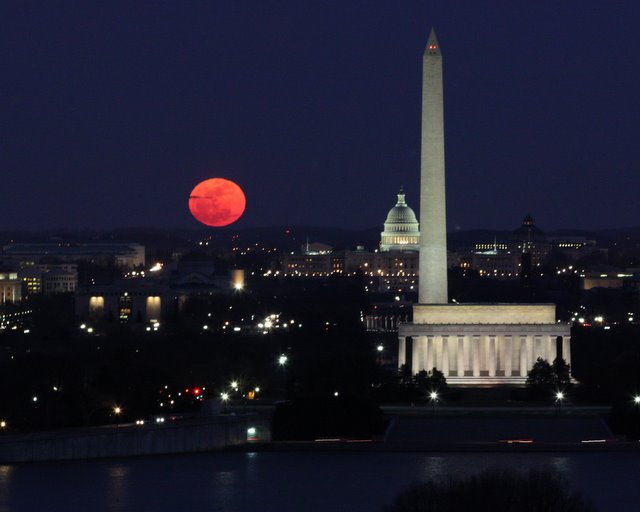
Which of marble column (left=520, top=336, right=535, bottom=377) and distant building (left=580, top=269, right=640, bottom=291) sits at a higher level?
distant building (left=580, top=269, right=640, bottom=291)

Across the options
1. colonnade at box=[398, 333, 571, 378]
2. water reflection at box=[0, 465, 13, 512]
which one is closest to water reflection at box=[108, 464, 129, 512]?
water reflection at box=[0, 465, 13, 512]

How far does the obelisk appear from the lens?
90.6 meters

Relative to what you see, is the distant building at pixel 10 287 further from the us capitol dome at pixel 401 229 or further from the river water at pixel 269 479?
the river water at pixel 269 479

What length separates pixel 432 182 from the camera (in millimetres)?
92000

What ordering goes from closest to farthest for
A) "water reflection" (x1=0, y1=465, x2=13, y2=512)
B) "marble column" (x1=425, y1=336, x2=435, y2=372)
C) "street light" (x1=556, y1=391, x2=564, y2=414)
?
1. "water reflection" (x1=0, y1=465, x2=13, y2=512)
2. "street light" (x1=556, y1=391, x2=564, y2=414)
3. "marble column" (x1=425, y1=336, x2=435, y2=372)

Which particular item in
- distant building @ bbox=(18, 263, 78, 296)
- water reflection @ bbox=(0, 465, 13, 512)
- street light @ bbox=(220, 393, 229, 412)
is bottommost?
water reflection @ bbox=(0, 465, 13, 512)

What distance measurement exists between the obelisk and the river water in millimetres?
25618

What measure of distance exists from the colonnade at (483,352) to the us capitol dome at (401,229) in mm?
101899

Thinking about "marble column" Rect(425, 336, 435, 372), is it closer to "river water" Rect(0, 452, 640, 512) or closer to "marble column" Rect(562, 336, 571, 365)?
"marble column" Rect(562, 336, 571, 365)

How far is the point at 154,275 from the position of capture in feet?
593

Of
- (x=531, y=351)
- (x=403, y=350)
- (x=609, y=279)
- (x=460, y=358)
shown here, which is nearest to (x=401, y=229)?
(x=609, y=279)

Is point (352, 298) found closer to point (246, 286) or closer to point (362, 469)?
point (246, 286)

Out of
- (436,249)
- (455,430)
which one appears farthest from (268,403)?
(436,249)

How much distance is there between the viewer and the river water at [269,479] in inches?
2190
